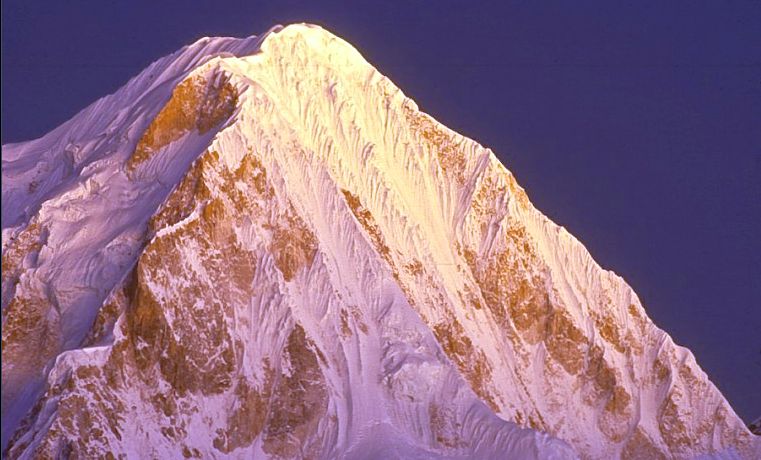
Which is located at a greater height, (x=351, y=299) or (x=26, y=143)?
(x=26, y=143)

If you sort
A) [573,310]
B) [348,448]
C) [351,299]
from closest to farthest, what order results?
[348,448] < [351,299] < [573,310]

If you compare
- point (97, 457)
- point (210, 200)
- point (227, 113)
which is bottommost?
point (97, 457)

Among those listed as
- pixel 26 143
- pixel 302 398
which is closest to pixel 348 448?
pixel 302 398

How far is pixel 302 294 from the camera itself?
11400 centimetres

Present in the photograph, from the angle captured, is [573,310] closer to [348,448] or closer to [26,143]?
[348,448]

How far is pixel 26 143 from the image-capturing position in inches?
5620

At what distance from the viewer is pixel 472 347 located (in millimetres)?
124688

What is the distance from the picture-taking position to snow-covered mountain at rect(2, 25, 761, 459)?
106 metres

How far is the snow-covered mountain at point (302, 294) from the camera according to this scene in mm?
106188

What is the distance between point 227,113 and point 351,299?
1447 cm

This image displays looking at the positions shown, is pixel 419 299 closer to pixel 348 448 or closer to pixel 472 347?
pixel 472 347

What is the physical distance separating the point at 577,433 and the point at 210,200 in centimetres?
3574

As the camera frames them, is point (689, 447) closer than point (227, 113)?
No

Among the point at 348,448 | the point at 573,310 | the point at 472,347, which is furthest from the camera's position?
the point at 573,310
